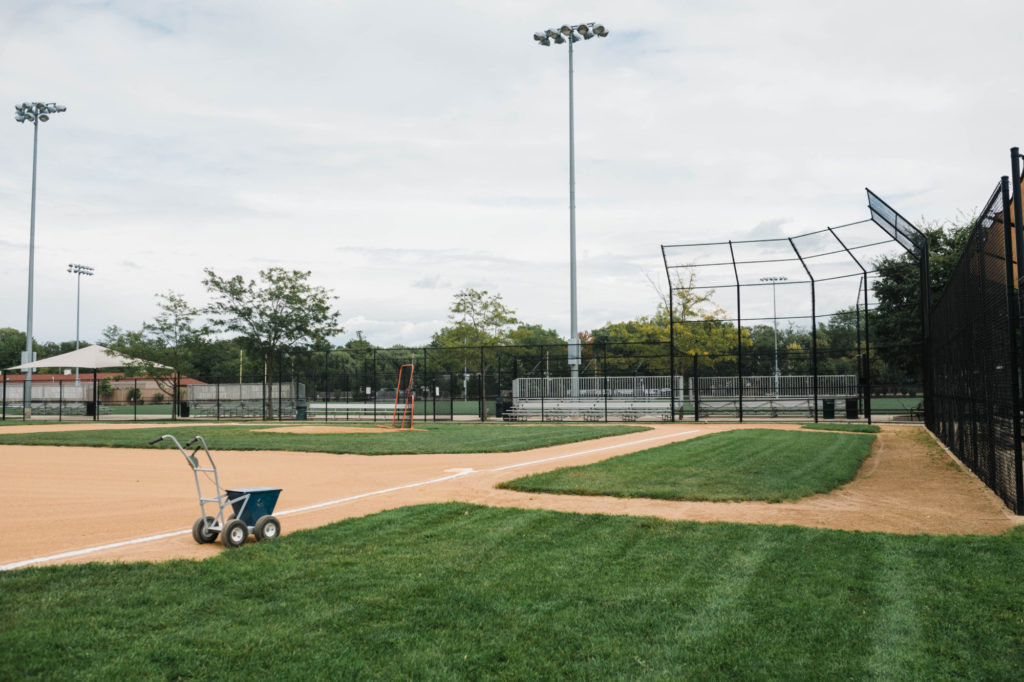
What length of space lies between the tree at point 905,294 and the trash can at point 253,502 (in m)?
26.4

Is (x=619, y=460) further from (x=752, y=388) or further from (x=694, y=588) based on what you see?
(x=752, y=388)

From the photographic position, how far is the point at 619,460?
41.0 ft

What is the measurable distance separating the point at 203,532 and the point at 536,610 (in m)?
3.38

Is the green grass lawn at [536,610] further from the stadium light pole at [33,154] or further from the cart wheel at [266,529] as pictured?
the stadium light pole at [33,154]

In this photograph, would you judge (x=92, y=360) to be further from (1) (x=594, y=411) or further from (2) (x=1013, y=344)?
(2) (x=1013, y=344)

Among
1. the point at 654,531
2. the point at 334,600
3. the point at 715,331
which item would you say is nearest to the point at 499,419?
the point at 715,331

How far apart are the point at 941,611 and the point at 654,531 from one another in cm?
264

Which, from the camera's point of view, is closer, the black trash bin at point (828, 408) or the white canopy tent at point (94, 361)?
the black trash bin at point (828, 408)

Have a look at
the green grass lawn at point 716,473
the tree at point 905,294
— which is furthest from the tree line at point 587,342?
the green grass lawn at point 716,473

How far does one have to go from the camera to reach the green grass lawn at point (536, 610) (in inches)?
141

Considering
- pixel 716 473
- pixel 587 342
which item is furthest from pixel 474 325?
pixel 716 473

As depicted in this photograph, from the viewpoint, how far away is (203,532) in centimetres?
624

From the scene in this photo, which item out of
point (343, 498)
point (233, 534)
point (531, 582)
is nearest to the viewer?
point (531, 582)

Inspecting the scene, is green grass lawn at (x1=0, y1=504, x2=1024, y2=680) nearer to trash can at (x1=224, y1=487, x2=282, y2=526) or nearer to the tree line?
trash can at (x1=224, y1=487, x2=282, y2=526)
